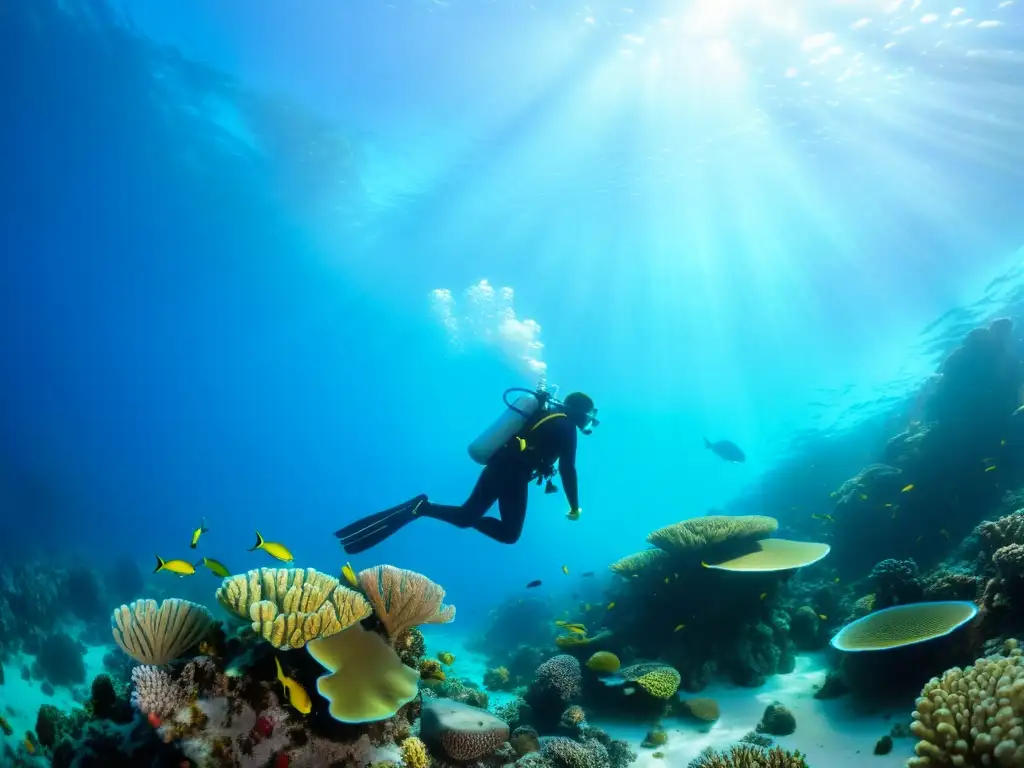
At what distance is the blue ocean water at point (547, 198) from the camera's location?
18562 mm

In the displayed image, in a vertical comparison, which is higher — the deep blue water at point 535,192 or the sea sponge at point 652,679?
the deep blue water at point 535,192

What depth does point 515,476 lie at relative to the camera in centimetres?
824

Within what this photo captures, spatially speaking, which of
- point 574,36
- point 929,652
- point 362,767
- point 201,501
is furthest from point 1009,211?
point 201,501

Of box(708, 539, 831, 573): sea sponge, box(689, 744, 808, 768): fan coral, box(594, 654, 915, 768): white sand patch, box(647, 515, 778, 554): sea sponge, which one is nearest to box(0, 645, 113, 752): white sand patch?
box(594, 654, 915, 768): white sand patch

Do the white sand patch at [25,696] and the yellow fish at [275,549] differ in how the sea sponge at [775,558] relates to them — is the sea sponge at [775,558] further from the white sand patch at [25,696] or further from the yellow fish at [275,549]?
the white sand patch at [25,696]

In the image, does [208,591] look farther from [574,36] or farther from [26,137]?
[574,36]

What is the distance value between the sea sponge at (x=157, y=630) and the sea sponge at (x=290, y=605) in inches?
10.8

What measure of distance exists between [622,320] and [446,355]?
80.9ft

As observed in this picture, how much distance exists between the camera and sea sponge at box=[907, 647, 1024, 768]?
274cm

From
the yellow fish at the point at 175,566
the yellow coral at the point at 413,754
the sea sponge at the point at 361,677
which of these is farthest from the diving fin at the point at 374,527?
the yellow coral at the point at 413,754

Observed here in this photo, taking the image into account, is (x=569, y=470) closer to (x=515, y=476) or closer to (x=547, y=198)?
(x=515, y=476)

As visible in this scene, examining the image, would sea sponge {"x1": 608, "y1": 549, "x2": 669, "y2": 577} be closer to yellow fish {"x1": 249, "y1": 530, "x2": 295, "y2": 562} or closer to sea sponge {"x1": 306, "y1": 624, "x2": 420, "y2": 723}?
sea sponge {"x1": 306, "y1": 624, "x2": 420, "y2": 723}

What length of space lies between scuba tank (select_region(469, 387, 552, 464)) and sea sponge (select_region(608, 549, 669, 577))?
11.6 feet

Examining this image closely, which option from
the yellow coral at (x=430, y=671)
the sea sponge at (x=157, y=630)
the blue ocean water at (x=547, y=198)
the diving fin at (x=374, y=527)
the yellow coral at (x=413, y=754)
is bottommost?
the yellow coral at (x=413, y=754)
